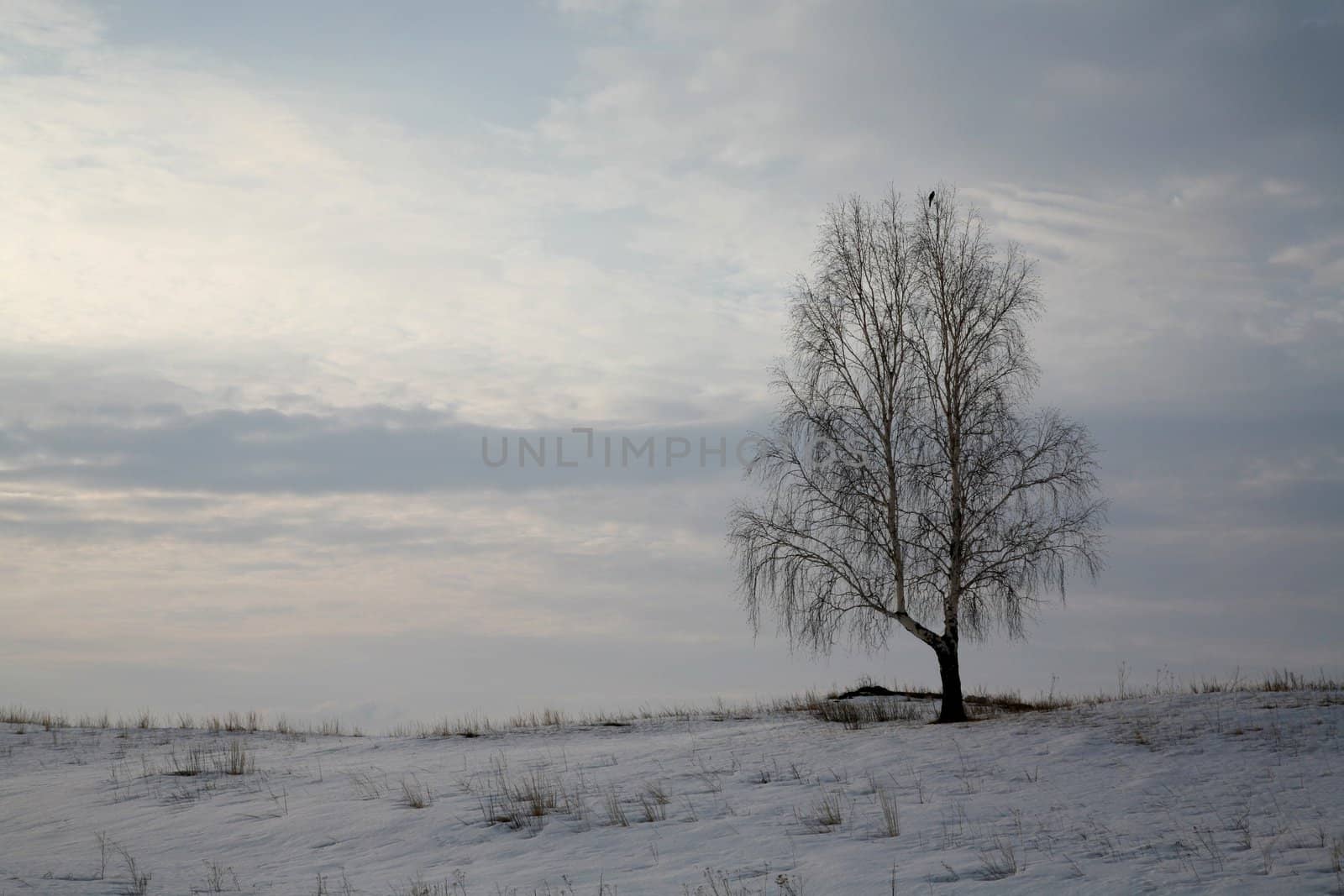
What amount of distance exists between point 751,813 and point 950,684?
10.4m

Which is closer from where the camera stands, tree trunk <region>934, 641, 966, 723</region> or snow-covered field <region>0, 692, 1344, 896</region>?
snow-covered field <region>0, 692, 1344, 896</region>

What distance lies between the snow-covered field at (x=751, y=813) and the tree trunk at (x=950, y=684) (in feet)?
2.76

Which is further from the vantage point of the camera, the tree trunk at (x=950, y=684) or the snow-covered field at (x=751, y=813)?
the tree trunk at (x=950, y=684)

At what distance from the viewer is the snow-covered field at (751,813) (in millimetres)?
10523

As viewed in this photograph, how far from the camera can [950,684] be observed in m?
22.5

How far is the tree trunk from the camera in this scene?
22.2 meters

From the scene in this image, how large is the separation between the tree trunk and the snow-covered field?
840 millimetres

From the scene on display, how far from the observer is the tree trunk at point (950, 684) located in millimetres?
22219

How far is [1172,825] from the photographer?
11.7 meters

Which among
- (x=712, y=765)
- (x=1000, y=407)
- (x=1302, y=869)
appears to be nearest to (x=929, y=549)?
(x=1000, y=407)

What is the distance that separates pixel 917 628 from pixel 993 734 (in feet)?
13.4

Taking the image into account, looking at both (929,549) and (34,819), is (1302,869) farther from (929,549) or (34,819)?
(34,819)

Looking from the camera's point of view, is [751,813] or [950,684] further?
[950,684]

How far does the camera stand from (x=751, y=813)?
1348 cm
